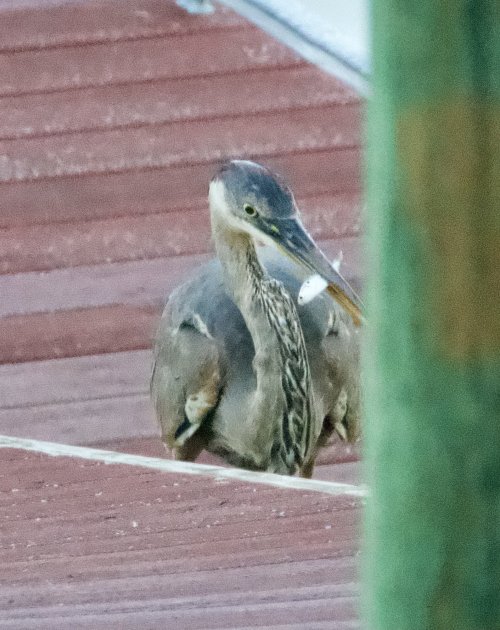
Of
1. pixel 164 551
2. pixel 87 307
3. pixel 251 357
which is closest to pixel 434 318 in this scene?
pixel 164 551

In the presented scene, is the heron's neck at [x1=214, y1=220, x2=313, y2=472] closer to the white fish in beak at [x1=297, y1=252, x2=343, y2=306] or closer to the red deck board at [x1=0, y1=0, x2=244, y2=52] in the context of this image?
the white fish in beak at [x1=297, y1=252, x2=343, y2=306]

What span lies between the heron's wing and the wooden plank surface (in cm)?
69

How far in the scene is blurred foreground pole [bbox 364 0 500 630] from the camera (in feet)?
0.57

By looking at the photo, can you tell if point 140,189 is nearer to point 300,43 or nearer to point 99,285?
point 99,285

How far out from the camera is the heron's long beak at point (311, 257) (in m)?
1.66

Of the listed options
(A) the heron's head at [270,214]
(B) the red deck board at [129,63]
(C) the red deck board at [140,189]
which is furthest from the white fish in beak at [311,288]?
(B) the red deck board at [129,63]

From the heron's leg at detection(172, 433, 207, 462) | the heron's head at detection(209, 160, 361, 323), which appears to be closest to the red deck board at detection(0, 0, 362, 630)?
the heron's leg at detection(172, 433, 207, 462)

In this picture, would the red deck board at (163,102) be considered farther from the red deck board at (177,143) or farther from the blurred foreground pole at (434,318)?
the blurred foreground pole at (434,318)

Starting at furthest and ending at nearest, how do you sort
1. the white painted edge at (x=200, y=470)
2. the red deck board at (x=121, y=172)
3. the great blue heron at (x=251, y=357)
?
the red deck board at (x=121, y=172)
the great blue heron at (x=251, y=357)
the white painted edge at (x=200, y=470)

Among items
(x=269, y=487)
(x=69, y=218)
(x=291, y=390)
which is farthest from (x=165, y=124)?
(x=269, y=487)

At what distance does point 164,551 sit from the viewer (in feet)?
3.24

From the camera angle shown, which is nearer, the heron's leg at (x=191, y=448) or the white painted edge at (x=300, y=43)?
the heron's leg at (x=191, y=448)

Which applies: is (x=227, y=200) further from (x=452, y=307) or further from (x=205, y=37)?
(x=452, y=307)

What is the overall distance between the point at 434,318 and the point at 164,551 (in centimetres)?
83
